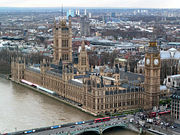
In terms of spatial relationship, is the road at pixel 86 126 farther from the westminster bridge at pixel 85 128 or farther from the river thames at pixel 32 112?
the river thames at pixel 32 112

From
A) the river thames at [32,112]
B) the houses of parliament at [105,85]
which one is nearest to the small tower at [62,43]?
the houses of parliament at [105,85]

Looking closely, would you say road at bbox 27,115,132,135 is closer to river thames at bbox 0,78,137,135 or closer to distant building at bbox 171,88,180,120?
river thames at bbox 0,78,137,135

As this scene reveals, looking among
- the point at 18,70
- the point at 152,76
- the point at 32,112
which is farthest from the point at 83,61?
the point at 18,70

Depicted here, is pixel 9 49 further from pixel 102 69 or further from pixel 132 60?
pixel 102 69

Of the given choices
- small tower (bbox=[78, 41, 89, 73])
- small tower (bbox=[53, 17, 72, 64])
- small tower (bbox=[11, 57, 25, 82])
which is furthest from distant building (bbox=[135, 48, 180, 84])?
small tower (bbox=[11, 57, 25, 82])

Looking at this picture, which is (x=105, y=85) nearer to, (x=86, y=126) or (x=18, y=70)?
(x=86, y=126)
